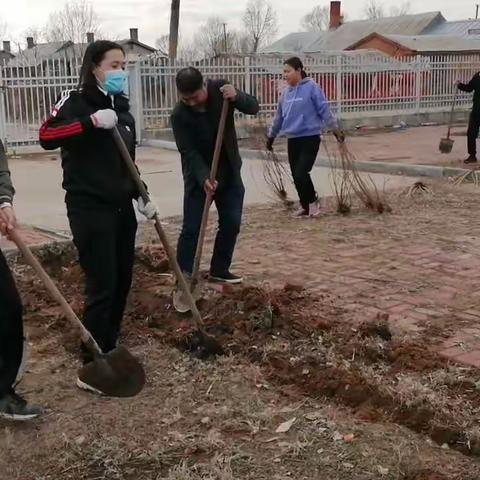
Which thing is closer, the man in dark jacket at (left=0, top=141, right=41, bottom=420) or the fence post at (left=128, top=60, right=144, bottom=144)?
the man in dark jacket at (left=0, top=141, right=41, bottom=420)

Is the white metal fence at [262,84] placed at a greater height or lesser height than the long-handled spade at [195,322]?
greater

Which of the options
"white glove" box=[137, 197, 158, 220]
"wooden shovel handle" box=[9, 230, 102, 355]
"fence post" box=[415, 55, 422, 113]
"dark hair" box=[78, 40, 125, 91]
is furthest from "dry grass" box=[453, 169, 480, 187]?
"fence post" box=[415, 55, 422, 113]

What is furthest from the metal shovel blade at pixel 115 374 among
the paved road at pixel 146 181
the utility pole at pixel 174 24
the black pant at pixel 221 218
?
the utility pole at pixel 174 24

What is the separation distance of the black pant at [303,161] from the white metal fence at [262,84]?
910cm

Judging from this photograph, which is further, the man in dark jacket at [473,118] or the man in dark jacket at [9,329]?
the man in dark jacket at [473,118]

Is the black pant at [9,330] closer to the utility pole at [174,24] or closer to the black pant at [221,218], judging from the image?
the black pant at [221,218]

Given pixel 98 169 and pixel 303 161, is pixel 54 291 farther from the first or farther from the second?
pixel 303 161

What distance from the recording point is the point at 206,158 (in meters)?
5.38

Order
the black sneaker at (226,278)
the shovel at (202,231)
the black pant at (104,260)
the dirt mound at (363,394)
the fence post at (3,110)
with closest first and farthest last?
the dirt mound at (363,394) < the black pant at (104,260) < the shovel at (202,231) < the black sneaker at (226,278) < the fence post at (3,110)

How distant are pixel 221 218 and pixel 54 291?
218 cm

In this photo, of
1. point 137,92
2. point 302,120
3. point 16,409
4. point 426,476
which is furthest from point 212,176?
point 137,92

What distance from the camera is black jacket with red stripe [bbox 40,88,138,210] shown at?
3662 millimetres

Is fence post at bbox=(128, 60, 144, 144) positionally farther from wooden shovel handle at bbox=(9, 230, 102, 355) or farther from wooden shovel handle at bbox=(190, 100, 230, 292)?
wooden shovel handle at bbox=(9, 230, 102, 355)

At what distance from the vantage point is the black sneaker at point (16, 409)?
11.6 ft
